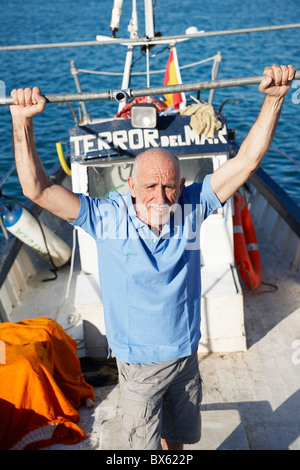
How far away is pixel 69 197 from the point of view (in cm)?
253

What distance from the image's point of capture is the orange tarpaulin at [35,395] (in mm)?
3555

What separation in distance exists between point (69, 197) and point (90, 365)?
236 cm

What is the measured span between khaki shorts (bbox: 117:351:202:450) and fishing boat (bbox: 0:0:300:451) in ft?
2.35

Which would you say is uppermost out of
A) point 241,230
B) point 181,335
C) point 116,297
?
point 116,297

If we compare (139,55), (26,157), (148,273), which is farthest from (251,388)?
(139,55)

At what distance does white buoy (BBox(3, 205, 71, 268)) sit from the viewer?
5602mm

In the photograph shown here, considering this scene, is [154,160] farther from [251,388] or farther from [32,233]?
[32,233]

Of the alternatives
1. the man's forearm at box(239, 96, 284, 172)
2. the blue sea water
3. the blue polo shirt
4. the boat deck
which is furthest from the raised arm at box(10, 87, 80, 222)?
the blue sea water

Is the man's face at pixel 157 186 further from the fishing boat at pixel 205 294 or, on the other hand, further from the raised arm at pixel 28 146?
the fishing boat at pixel 205 294

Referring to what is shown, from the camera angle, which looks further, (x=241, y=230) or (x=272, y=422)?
(x=241, y=230)

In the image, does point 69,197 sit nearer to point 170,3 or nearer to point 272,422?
point 272,422

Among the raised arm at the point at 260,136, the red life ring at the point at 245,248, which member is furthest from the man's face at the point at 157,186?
the red life ring at the point at 245,248

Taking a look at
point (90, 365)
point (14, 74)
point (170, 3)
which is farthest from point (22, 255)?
point (170, 3)

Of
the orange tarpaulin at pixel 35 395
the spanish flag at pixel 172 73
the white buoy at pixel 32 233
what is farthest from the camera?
the spanish flag at pixel 172 73
